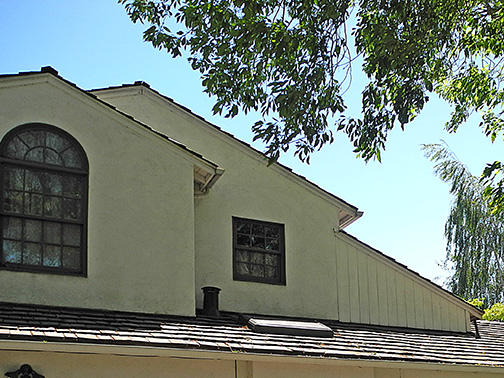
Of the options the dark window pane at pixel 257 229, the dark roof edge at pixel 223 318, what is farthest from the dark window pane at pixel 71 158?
the dark window pane at pixel 257 229

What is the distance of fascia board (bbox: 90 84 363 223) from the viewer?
46.3 ft

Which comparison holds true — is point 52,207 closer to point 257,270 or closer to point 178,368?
point 178,368

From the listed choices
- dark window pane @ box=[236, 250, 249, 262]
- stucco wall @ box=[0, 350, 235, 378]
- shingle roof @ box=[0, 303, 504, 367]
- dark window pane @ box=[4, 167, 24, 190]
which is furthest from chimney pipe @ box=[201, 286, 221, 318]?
dark window pane @ box=[4, 167, 24, 190]

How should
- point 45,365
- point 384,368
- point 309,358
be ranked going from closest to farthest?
point 45,365 < point 309,358 < point 384,368

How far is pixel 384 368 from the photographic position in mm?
12219

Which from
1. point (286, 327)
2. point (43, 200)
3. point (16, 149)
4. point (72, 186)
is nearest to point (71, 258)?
point (43, 200)

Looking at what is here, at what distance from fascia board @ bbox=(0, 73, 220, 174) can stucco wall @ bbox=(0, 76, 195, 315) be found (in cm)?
2

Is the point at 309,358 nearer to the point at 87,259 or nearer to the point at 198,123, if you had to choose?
the point at 87,259

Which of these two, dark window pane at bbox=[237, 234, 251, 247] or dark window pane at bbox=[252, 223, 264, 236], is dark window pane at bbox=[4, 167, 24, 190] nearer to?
dark window pane at bbox=[237, 234, 251, 247]

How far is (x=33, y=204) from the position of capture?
36.5 ft

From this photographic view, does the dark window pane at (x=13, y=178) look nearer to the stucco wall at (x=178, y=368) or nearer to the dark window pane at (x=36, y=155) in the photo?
the dark window pane at (x=36, y=155)

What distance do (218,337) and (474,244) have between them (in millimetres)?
23846

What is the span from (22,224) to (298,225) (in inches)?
217

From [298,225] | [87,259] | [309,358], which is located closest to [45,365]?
[87,259]
